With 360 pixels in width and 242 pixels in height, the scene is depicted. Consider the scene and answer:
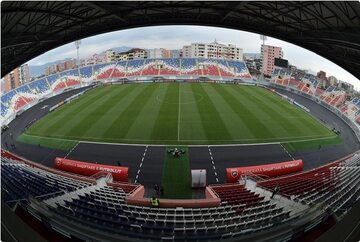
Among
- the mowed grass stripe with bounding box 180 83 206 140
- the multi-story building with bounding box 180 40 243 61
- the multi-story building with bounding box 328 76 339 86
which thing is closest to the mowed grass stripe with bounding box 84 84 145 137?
the mowed grass stripe with bounding box 180 83 206 140

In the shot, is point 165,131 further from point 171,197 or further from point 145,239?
point 145,239

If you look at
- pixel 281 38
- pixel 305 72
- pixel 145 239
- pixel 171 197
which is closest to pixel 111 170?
pixel 171 197

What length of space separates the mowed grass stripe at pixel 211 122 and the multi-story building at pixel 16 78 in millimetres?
16523

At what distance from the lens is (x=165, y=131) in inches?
675

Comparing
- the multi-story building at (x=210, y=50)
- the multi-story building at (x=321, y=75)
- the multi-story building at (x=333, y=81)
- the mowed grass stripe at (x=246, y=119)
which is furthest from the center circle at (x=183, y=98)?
the multi-story building at (x=210, y=50)

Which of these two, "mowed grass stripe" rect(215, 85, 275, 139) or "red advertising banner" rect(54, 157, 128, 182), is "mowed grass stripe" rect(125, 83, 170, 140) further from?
"mowed grass stripe" rect(215, 85, 275, 139)

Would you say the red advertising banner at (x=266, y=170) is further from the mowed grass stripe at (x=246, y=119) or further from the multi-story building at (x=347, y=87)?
the multi-story building at (x=347, y=87)

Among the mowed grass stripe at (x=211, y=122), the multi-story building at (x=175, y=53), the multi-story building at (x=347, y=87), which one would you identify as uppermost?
the multi-story building at (x=175, y=53)

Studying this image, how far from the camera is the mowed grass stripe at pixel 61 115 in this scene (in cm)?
1877

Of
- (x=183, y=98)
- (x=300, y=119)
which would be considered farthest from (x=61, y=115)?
(x=300, y=119)

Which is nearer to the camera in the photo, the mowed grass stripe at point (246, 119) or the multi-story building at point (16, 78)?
the mowed grass stripe at point (246, 119)

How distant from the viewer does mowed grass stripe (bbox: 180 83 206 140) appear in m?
16.5

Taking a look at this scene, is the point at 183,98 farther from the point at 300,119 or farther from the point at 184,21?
the point at 184,21

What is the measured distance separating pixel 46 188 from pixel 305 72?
34822 mm
